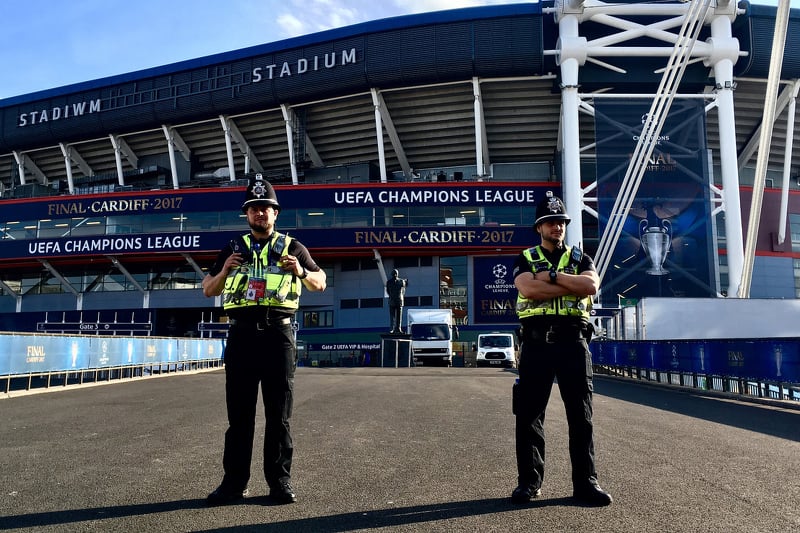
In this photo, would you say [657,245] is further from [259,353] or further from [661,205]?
[259,353]

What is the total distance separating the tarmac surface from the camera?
3309mm

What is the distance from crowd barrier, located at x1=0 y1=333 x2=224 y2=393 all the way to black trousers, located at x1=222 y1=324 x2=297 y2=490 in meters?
10.1

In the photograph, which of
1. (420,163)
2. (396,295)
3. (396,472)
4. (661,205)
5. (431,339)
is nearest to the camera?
(396,472)

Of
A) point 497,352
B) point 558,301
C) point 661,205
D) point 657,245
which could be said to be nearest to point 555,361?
point 558,301

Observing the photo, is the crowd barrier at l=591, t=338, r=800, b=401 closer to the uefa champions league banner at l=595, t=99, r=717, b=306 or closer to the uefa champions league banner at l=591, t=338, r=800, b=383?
the uefa champions league banner at l=591, t=338, r=800, b=383

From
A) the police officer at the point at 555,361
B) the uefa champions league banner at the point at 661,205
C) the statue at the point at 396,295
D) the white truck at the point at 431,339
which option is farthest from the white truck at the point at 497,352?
the police officer at the point at 555,361

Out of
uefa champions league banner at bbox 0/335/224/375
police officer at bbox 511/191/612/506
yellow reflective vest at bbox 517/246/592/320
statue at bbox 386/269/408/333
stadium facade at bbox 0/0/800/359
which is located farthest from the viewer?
stadium facade at bbox 0/0/800/359

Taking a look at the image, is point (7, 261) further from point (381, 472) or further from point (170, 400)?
point (381, 472)

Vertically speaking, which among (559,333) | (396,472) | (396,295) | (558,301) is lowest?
(396,472)

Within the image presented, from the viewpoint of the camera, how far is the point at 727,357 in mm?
12445

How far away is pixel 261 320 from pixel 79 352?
12.8 meters

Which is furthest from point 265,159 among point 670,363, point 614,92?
point 670,363

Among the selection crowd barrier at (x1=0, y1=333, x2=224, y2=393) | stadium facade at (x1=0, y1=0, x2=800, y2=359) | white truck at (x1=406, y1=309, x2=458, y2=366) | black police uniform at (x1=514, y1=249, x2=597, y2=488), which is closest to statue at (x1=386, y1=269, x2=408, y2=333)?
white truck at (x1=406, y1=309, x2=458, y2=366)

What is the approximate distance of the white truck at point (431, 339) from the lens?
30922mm
